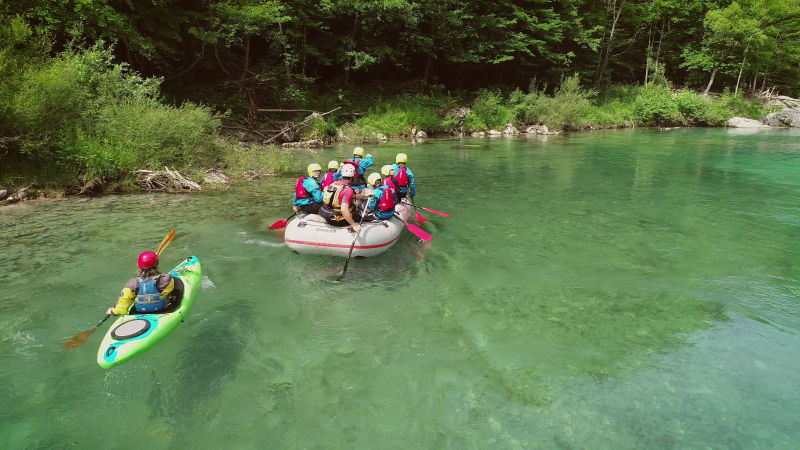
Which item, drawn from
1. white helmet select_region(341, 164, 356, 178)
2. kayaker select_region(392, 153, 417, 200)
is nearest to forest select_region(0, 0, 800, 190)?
kayaker select_region(392, 153, 417, 200)

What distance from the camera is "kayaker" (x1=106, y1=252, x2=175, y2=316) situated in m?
4.79

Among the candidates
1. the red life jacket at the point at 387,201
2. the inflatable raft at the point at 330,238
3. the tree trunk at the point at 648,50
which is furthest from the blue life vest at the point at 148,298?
the tree trunk at the point at 648,50

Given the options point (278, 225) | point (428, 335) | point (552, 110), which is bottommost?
point (428, 335)

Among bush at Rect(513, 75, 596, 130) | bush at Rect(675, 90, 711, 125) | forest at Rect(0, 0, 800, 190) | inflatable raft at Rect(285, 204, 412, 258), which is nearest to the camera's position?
inflatable raft at Rect(285, 204, 412, 258)

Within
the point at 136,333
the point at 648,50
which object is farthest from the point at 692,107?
the point at 136,333

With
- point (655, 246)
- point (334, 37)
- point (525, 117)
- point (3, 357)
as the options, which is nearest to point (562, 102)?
point (525, 117)

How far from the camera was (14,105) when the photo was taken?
9695mm

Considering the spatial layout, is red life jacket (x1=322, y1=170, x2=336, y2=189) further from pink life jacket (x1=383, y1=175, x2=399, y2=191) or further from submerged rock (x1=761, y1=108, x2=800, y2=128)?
submerged rock (x1=761, y1=108, x2=800, y2=128)

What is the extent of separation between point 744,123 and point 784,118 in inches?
135

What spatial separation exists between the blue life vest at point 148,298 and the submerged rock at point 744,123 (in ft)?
136

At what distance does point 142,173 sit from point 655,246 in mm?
11577

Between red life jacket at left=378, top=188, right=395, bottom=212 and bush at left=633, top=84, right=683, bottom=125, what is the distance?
3219 cm

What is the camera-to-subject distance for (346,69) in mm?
25500

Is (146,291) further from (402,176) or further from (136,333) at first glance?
(402,176)
